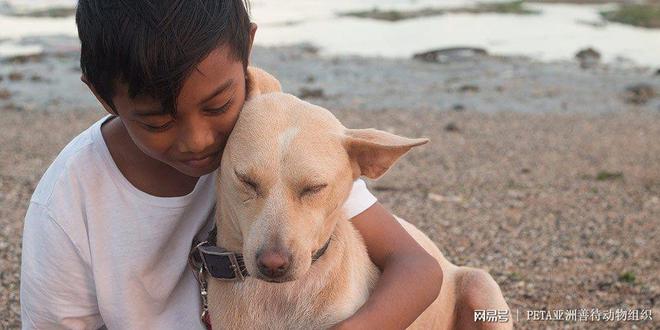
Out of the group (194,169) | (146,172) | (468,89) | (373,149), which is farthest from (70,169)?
(468,89)

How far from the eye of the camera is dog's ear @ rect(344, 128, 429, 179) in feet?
9.96

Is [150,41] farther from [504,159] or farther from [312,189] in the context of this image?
[504,159]

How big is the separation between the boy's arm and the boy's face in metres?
0.82

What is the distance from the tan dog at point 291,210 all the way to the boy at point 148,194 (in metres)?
0.11

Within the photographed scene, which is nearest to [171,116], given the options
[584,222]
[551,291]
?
[551,291]

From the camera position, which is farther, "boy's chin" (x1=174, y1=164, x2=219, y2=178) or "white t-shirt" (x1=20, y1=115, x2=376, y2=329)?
"white t-shirt" (x1=20, y1=115, x2=376, y2=329)

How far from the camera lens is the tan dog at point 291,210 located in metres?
2.79

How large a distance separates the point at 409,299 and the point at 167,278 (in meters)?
1.07

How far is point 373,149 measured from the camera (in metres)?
3.07

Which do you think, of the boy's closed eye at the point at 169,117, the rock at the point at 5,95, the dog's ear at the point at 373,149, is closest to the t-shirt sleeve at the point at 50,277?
the boy's closed eye at the point at 169,117

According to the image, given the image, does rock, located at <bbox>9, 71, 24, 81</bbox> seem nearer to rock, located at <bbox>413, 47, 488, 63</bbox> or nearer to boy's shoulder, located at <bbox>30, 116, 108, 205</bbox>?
rock, located at <bbox>413, 47, 488, 63</bbox>

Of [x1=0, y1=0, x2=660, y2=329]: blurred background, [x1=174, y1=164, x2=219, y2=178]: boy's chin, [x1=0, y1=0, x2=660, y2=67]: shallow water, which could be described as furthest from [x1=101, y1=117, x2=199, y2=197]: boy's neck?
[x1=0, y1=0, x2=660, y2=67]: shallow water

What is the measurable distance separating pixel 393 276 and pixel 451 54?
18.0m

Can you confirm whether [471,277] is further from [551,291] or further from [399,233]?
[551,291]
